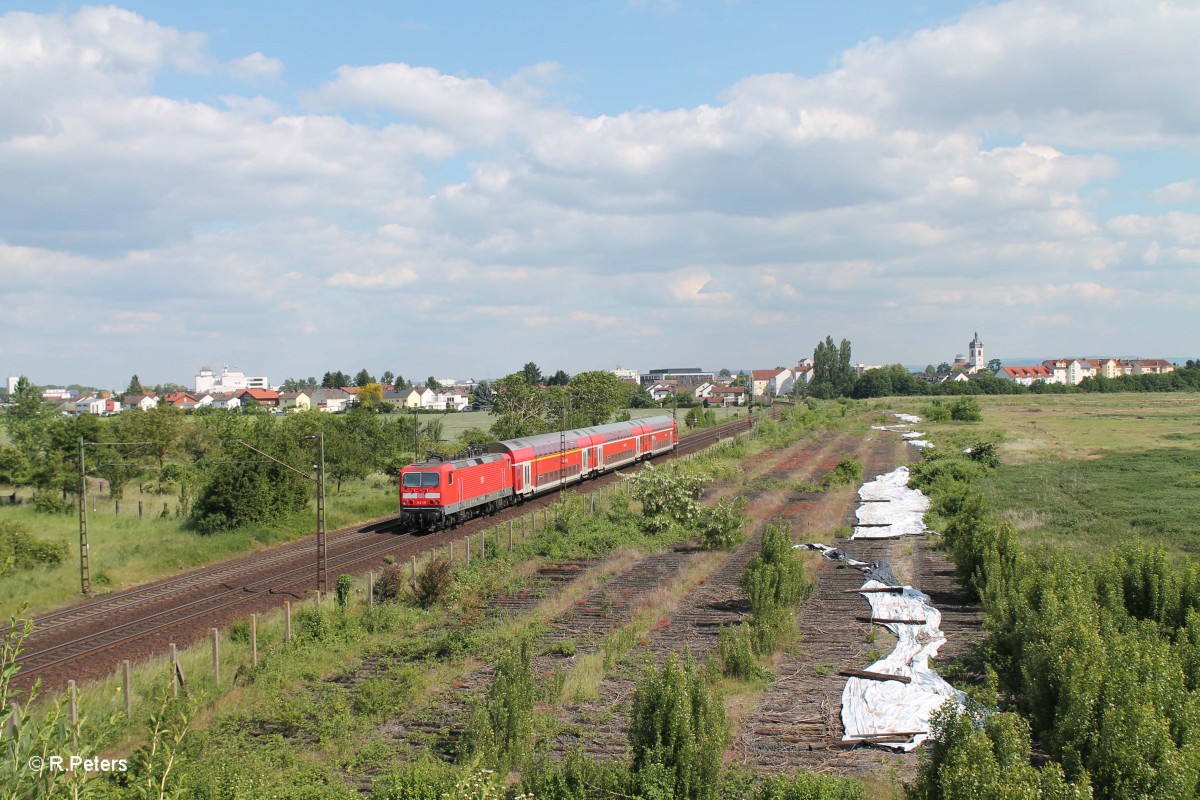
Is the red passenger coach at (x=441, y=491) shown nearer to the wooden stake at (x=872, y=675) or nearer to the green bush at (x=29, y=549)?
the green bush at (x=29, y=549)

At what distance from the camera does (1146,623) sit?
14312 millimetres

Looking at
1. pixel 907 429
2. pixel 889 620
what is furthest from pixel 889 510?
pixel 907 429

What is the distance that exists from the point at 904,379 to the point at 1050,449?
125 m

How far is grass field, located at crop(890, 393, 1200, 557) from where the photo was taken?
95.6 ft

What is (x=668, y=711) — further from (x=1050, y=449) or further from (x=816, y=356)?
(x=816, y=356)

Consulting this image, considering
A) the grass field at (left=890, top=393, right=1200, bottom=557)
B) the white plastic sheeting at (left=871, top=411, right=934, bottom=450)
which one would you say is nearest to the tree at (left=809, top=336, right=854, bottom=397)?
the white plastic sheeting at (left=871, top=411, right=934, bottom=450)

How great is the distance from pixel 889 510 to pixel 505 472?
703 inches

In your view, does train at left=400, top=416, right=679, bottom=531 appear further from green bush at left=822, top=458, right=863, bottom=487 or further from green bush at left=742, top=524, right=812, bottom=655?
green bush at left=742, top=524, right=812, bottom=655

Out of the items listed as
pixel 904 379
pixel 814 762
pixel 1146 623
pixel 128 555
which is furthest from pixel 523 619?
pixel 904 379

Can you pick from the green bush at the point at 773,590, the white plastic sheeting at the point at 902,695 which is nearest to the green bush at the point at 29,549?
the green bush at the point at 773,590

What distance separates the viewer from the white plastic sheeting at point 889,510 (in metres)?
31.9

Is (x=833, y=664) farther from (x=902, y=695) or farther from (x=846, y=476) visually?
(x=846, y=476)

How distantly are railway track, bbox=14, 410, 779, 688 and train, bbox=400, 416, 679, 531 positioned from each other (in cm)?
110

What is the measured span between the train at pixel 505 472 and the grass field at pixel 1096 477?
2165 centimetres
